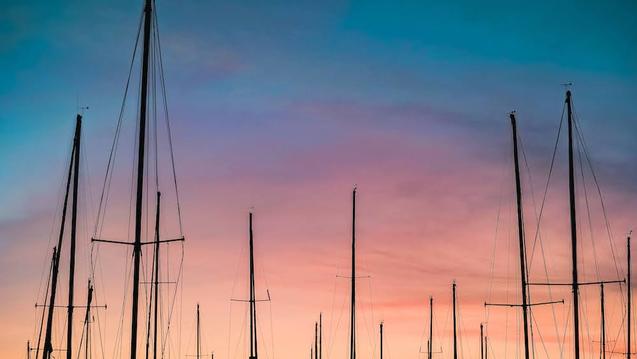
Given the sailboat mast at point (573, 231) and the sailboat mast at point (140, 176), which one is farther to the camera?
the sailboat mast at point (573, 231)

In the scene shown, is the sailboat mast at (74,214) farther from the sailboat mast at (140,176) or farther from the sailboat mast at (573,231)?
the sailboat mast at (573,231)

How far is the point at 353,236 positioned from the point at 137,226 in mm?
27801

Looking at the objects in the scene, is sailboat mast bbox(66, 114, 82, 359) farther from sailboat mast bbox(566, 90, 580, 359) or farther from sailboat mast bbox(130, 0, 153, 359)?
sailboat mast bbox(566, 90, 580, 359)

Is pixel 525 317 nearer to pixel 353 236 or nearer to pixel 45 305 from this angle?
pixel 353 236

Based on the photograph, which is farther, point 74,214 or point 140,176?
point 74,214

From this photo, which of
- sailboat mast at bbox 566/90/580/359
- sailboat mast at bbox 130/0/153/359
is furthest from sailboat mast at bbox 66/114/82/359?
sailboat mast at bbox 566/90/580/359

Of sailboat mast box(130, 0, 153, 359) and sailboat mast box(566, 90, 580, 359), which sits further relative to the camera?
sailboat mast box(566, 90, 580, 359)

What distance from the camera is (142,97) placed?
26.5 m

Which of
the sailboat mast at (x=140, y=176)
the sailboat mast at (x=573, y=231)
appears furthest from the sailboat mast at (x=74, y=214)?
the sailboat mast at (x=573, y=231)

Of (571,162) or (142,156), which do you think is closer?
(142,156)

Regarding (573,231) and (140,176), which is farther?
(573,231)

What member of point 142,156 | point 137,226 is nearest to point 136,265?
point 137,226

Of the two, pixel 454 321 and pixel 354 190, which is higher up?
pixel 354 190

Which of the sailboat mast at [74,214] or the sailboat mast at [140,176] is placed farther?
the sailboat mast at [74,214]
